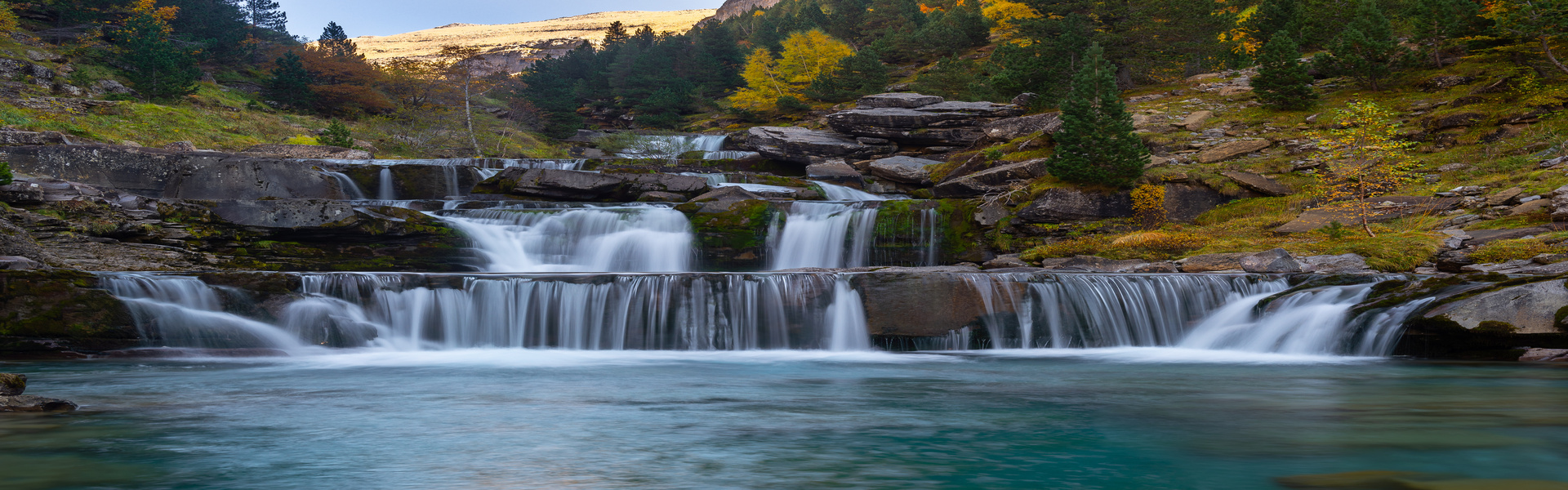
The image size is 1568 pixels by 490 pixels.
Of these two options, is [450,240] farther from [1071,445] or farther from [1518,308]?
[1518,308]

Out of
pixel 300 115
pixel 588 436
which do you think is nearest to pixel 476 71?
pixel 300 115

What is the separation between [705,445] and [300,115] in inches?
1665

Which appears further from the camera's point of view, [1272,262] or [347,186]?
[347,186]

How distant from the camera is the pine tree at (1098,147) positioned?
18.8 metres

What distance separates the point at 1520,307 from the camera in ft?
29.6

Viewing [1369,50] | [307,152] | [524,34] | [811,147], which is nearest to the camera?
[1369,50]

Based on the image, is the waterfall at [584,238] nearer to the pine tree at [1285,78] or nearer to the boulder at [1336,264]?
the boulder at [1336,264]

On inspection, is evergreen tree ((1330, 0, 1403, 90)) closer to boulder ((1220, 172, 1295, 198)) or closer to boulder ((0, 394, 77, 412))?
Answer: boulder ((1220, 172, 1295, 198))

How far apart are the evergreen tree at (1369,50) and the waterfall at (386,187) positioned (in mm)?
30234

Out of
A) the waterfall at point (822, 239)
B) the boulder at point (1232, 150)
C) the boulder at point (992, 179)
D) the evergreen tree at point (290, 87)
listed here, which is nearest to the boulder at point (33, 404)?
the waterfall at point (822, 239)

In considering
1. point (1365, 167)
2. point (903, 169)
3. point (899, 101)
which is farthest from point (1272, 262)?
point (899, 101)

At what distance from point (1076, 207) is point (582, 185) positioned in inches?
542

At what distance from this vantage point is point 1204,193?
1991 cm

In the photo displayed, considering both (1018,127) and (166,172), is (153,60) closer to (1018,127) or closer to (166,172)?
(166,172)
